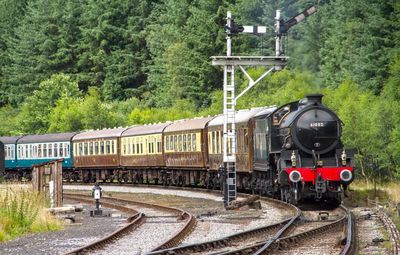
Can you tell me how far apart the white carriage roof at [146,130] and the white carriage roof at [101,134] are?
2.60 feet

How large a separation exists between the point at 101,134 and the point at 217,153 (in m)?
17.0

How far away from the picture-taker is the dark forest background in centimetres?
1165

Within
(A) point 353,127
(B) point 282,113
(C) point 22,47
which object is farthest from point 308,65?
(C) point 22,47

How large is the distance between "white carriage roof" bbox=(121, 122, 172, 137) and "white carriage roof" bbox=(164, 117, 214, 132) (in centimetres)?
98

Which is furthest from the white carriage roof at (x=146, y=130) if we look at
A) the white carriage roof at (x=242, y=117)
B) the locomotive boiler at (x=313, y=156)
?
the locomotive boiler at (x=313, y=156)

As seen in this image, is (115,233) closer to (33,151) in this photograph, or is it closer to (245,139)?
(245,139)

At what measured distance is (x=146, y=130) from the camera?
44406 millimetres

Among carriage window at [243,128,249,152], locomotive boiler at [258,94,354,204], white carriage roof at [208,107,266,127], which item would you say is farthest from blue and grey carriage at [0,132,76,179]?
locomotive boiler at [258,94,354,204]

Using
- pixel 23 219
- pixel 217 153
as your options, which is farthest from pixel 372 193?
pixel 23 219

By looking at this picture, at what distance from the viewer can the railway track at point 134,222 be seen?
15.5 metres

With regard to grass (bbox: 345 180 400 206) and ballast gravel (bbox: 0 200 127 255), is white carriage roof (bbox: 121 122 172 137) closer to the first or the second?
grass (bbox: 345 180 400 206)

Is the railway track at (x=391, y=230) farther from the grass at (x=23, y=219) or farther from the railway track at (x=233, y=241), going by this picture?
the grass at (x=23, y=219)

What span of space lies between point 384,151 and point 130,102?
156 ft

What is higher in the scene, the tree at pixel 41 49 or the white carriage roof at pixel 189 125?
the tree at pixel 41 49
